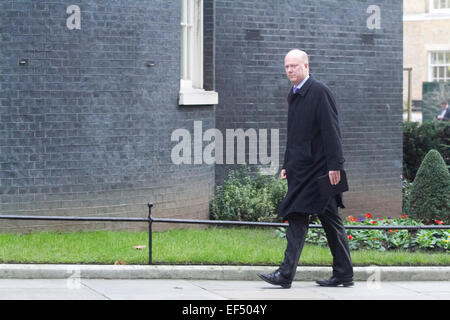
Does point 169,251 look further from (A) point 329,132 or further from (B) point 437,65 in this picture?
(B) point 437,65

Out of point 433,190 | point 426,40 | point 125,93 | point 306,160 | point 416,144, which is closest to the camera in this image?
point 306,160

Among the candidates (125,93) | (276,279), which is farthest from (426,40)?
(276,279)

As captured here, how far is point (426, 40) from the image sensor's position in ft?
115

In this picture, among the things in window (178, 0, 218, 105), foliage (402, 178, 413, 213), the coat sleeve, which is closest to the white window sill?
window (178, 0, 218, 105)

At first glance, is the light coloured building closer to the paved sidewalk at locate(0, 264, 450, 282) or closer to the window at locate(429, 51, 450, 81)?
the window at locate(429, 51, 450, 81)

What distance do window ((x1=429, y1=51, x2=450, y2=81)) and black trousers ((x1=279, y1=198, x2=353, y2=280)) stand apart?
28071mm

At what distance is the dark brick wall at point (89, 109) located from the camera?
434 inches

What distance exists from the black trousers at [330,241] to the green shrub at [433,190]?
422 cm

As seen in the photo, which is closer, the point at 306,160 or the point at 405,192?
the point at 306,160

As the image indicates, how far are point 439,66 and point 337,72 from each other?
2144 cm

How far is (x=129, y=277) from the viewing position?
8.69 meters

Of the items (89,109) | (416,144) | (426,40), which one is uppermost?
(426,40)

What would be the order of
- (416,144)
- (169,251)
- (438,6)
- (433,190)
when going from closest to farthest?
1. (169,251)
2. (433,190)
3. (416,144)
4. (438,6)

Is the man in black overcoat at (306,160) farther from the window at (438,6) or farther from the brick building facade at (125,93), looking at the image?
the window at (438,6)
